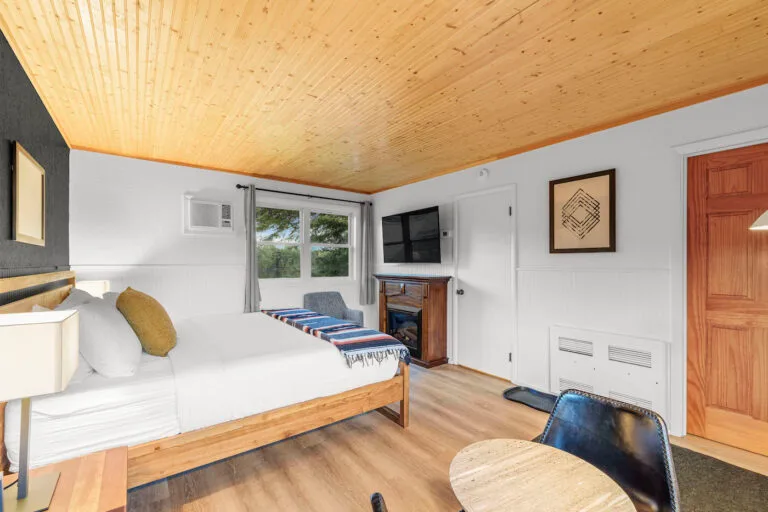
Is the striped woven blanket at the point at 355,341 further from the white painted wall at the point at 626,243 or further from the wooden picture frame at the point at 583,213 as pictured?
the wooden picture frame at the point at 583,213

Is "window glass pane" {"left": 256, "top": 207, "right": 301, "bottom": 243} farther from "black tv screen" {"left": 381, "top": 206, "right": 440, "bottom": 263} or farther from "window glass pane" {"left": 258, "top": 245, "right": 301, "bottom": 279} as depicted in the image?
"black tv screen" {"left": 381, "top": 206, "right": 440, "bottom": 263}

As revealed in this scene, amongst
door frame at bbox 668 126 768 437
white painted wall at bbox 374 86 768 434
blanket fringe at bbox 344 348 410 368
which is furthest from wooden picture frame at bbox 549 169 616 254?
blanket fringe at bbox 344 348 410 368

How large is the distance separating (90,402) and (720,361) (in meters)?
3.91

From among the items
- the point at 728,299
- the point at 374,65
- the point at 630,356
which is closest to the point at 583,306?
the point at 630,356

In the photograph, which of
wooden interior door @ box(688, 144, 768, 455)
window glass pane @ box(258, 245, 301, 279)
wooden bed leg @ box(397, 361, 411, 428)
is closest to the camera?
wooden interior door @ box(688, 144, 768, 455)

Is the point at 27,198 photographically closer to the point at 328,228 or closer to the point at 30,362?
the point at 30,362

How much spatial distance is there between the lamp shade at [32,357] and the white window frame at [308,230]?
3.84m

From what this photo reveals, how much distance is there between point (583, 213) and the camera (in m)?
3.22

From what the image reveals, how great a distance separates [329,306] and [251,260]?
4.16ft

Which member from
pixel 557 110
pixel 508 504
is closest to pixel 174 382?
pixel 508 504

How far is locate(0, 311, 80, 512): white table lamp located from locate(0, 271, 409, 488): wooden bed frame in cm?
51

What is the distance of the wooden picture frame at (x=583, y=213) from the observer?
120 inches

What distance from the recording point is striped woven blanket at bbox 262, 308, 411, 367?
8.25ft

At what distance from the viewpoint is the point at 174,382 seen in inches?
74.7
